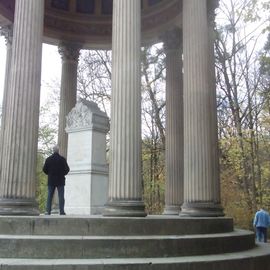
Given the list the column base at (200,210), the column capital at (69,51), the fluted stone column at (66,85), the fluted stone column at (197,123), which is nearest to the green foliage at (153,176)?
the column capital at (69,51)

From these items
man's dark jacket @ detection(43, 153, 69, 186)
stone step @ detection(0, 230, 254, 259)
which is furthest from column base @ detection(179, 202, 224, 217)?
man's dark jacket @ detection(43, 153, 69, 186)

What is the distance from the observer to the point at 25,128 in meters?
14.3

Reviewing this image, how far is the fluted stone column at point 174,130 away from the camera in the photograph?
71.4 feet

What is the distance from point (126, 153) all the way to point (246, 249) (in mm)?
5244

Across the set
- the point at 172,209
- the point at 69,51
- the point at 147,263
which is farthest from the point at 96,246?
the point at 69,51

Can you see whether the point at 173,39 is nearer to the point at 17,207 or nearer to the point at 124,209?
the point at 124,209

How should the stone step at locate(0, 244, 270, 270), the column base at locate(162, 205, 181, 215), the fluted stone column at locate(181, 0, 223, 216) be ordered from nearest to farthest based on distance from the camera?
the stone step at locate(0, 244, 270, 270)
the fluted stone column at locate(181, 0, 223, 216)
the column base at locate(162, 205, 181, 215)

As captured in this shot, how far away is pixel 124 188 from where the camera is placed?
535 inches

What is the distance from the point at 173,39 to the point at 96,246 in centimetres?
1509

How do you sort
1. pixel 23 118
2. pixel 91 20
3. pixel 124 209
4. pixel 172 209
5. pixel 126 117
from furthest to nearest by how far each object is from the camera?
pixel 91 20, pixel 172 209, pixel 23 118, pixel 126 117, pixel 124 209

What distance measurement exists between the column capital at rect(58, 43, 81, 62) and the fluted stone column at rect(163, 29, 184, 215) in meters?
5.77

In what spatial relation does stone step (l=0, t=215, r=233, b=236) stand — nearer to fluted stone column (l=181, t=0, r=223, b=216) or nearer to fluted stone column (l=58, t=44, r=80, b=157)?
fluted stone column (l=181, t=0, r=223, b=216)

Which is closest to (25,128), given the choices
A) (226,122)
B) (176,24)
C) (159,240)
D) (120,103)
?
(120,103)

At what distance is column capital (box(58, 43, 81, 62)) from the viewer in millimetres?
24859
